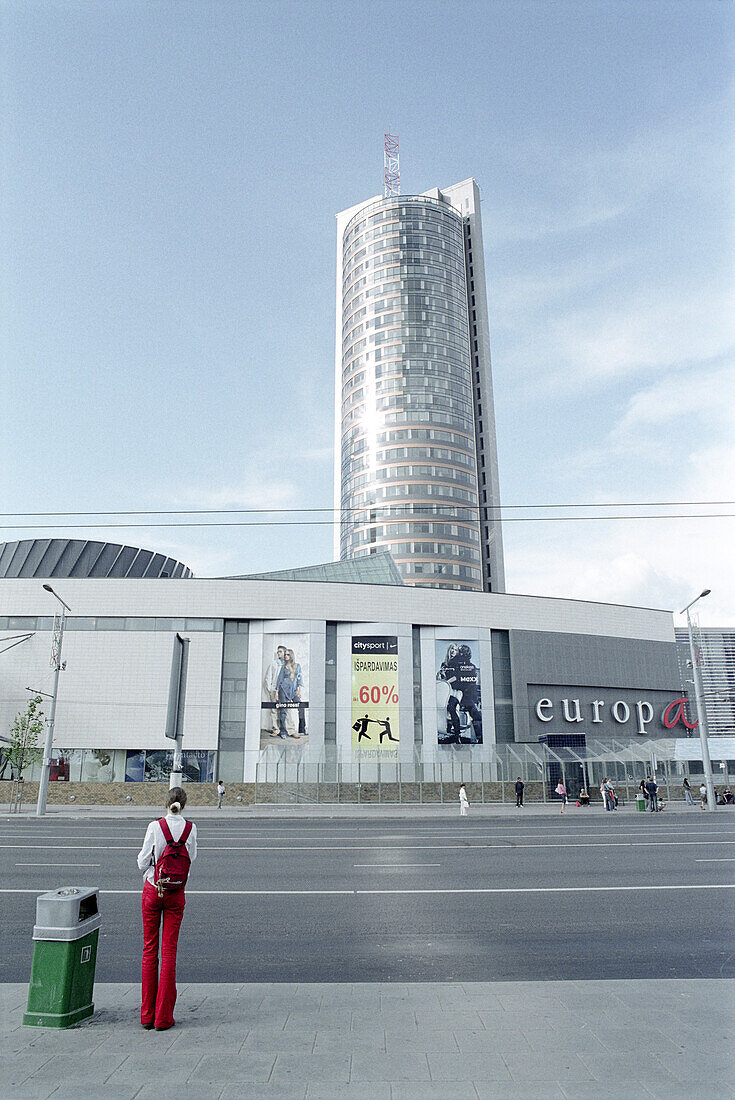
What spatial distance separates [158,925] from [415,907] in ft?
19.5

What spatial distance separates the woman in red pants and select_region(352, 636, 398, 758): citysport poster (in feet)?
153

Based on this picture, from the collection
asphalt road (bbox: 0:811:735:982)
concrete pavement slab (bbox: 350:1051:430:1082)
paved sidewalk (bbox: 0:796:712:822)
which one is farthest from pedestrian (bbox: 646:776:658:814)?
concrete pavement slab (bbox: 350:1051:430:1082)

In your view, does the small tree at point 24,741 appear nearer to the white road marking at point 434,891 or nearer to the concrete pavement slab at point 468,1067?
the white road marking at point 434,891

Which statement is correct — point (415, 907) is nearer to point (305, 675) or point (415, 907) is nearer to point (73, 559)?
point (305, 675)

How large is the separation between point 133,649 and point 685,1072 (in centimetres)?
5033

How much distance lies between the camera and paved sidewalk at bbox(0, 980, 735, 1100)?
457 cm

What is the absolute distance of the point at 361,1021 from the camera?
5.76 meters

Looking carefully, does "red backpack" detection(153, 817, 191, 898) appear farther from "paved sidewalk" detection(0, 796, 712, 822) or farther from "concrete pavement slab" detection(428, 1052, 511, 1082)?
"paved sidewalk" detection(0, 796, 712, 822)

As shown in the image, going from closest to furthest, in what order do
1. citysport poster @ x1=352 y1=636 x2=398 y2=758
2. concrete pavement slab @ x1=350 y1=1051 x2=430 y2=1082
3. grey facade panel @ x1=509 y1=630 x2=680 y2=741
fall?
concrete pavement slab @ x1=350 y1=1051 x2=430 y2=1082 < citysport poster @ x1=352 y1=636 x2=398 y2=758 < grey facade panel @ x1=509 y1=630 x2=680 y2=741

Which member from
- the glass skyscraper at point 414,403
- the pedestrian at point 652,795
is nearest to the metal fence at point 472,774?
the pedestrian at point 652,795

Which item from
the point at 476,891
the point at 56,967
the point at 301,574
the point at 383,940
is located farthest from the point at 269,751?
the point at 56,967

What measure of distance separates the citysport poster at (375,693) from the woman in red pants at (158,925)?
4664cm

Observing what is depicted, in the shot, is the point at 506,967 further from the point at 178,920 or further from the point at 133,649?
the point at 133,649

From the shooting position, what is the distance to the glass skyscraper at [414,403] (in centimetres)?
10769
